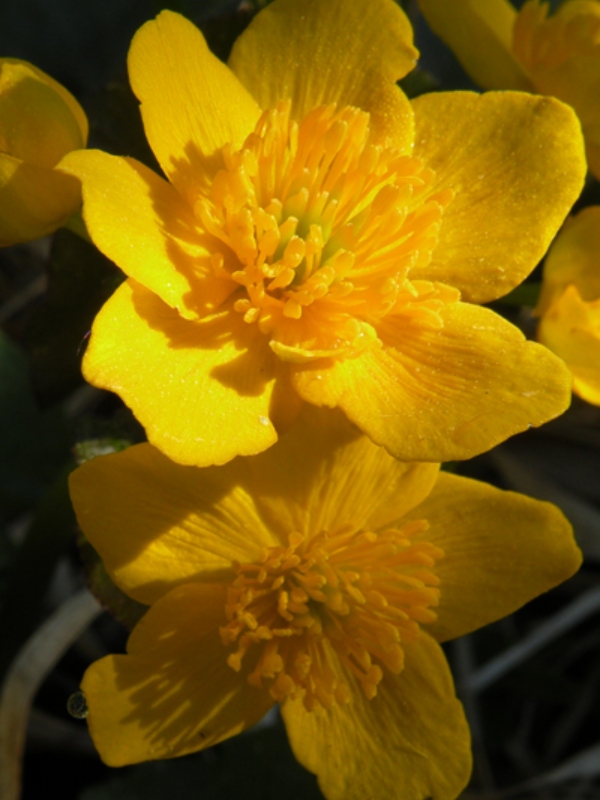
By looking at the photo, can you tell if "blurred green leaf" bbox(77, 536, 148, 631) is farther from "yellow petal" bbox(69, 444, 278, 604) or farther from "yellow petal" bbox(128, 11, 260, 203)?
"yellow petal" bbox(128, 11, 260, 203)

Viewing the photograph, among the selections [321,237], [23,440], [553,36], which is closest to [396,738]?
[321,237]

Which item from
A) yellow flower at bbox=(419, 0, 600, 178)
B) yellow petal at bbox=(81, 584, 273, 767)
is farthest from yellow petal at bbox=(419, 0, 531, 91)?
yellow petal at bbox=(81, 584, 273, 767)

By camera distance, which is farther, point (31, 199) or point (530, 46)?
point (530, 46)

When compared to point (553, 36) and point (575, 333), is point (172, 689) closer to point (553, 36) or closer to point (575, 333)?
point (575, 333)

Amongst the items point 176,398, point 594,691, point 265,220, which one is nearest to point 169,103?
point 265,220

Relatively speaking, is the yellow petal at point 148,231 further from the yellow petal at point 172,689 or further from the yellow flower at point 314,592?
the yellow petal at point 172,689

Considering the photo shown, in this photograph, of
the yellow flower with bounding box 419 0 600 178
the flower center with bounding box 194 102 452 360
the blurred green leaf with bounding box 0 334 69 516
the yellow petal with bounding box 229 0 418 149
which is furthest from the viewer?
the blurred green leaf with bounding box 0 334 69 516

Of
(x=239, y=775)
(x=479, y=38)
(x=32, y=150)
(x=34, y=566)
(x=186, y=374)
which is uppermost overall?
(x=479, y=38)
